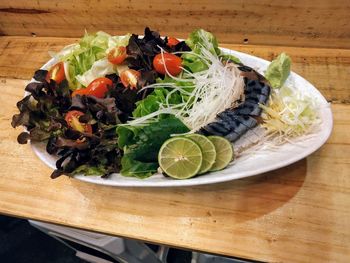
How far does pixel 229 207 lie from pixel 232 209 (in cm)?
1

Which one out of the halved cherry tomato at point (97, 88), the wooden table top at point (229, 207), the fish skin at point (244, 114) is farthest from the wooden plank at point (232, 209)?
the halved cherry tomato at point (97, 88)

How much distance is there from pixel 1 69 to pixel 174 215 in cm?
160

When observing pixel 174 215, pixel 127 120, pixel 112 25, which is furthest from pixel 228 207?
pixel 112 25

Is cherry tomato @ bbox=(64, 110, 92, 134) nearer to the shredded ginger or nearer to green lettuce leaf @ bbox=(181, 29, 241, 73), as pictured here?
green lettuce leaf @ bbox=(181, 29, 241, 73)

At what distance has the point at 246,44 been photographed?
6.85 feet

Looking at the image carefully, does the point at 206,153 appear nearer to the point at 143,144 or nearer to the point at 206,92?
the point at 143,144

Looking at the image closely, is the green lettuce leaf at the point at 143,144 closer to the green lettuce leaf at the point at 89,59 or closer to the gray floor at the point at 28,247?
the green lettuce leaf at the point at 89,59

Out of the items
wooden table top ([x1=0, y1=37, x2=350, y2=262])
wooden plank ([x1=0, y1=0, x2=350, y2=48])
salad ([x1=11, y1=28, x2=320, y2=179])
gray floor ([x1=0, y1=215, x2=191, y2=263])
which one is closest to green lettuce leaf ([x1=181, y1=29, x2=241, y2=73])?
salad ([x1=11, y1=28, x2=320, y2=179])

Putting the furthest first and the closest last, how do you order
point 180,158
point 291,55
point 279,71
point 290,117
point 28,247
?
1. point 28,247
2. point 291,55
3. point 279,71
4. point 290,117
5. point 180,158

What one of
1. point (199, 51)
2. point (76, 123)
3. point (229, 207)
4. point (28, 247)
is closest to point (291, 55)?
point (199, 51)

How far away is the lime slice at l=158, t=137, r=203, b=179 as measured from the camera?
4.27ft

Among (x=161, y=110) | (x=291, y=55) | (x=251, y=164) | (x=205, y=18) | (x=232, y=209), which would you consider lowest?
(x=232, y=209)

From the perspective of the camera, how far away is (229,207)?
1.35 metres

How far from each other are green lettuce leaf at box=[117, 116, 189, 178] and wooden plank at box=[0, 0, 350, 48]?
91 centimetres
